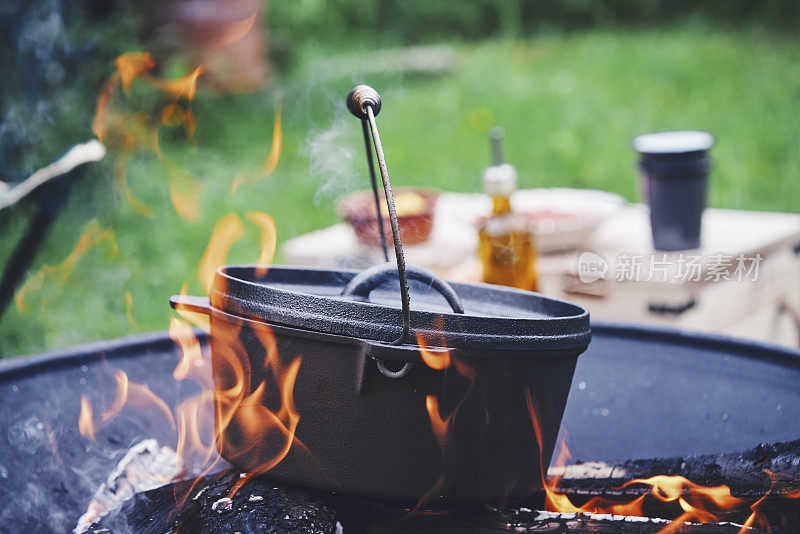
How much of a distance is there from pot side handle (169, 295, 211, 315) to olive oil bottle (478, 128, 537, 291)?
941 millimetres

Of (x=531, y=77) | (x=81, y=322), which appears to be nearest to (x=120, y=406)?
(x=81, y=322)

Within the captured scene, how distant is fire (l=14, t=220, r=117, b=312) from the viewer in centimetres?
332

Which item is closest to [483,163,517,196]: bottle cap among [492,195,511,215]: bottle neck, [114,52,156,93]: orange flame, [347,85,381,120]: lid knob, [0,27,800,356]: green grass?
[492,195,511,215]: bottle neck

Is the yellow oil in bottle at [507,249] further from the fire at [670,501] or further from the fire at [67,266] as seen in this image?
the fire at [67,266]

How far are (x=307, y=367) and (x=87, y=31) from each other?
10.4 ft

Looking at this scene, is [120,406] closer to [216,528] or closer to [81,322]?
[216,528]

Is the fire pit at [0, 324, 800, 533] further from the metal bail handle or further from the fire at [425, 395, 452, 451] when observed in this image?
the metal bail handle

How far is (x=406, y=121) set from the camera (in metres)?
5.59

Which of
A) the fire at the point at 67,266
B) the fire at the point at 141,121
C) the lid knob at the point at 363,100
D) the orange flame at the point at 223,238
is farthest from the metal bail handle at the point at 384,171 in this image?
the fire at the point at 141,121

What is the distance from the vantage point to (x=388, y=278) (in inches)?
41.9

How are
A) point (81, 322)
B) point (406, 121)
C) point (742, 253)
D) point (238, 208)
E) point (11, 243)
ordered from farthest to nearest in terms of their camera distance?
point (406, 121), point (238, 208), point (11, 243), point (81, 322), point (742, 253)

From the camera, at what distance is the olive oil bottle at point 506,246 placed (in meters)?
1.88

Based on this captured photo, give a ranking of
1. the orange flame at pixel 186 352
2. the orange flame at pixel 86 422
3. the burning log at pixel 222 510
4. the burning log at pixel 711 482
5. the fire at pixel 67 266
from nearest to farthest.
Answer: the burning log at pixel 222 510, the burning log at pixel 711 482, the orange flame at pixel 86 422, the orange flame at pixel 186 352, the fire at pixel 67 266

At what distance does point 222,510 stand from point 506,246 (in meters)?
1.06
